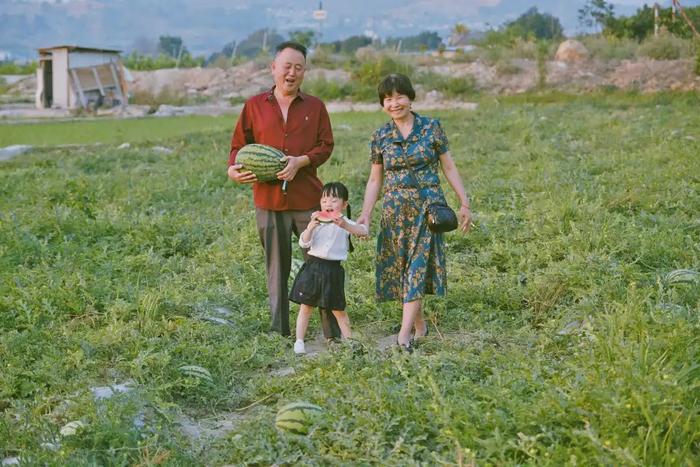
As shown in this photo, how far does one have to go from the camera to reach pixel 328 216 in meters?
5.55

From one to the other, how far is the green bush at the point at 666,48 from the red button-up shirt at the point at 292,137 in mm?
25910

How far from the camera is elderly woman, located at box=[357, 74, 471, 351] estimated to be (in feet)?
18.5

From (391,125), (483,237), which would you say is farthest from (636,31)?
(391,125)

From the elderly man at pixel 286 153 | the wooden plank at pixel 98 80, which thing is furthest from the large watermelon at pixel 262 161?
the wooden plank at pixel 98 80

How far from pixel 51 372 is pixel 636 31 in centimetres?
3604

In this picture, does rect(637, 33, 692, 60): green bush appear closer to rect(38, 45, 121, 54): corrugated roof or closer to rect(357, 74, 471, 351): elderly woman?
rect(38, 45, 121, 54): corrugated roof

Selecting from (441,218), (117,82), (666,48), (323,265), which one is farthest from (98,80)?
(441,218)

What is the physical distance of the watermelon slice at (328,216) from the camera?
18.1 feet

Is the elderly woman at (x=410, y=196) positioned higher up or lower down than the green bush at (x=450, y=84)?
lower down

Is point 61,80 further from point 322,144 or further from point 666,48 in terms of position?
point 322,144

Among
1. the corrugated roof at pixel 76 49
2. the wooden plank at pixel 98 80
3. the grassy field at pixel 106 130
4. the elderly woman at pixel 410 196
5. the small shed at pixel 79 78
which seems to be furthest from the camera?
the wooden plank at pixel 98 80

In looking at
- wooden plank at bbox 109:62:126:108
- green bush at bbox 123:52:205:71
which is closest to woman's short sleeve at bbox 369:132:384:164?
wooden plank at bbox 109:62:126:108

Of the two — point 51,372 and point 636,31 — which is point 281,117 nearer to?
point 51,372

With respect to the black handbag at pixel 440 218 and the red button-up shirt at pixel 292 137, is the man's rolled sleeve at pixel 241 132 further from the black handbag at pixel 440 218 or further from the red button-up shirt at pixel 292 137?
the black handbag at pixel 440 218
